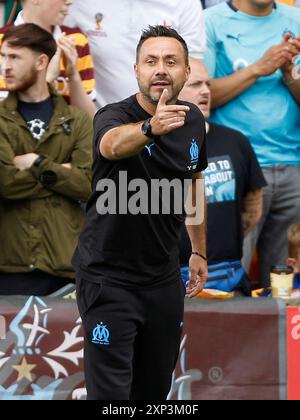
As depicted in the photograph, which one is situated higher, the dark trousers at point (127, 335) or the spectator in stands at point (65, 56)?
the spectator in stands at point (65, 56)

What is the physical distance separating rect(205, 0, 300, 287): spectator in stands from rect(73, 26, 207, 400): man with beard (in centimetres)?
262

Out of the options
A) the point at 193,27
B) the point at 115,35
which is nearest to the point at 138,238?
the point at 115,35

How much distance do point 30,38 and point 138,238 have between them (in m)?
2.37

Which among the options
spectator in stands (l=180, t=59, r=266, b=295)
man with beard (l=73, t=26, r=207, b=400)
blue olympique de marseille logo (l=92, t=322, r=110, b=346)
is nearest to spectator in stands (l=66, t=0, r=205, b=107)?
spectator in stands (l=180, t=59, r=266, b=295)

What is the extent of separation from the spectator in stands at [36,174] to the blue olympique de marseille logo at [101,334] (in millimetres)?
1710

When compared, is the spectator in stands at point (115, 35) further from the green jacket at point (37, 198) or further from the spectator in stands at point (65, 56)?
the green jacket at point (37, 198)

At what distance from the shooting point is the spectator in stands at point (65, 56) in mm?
6859

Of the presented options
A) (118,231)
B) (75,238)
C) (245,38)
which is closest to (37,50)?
(75,238)

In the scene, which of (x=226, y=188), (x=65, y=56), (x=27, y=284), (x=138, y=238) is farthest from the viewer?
(x=226, y=188)

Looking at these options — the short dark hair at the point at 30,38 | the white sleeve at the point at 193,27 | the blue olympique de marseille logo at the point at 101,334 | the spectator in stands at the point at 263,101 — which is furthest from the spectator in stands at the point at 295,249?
the blue olympique de marseille logo at the point at 101,334

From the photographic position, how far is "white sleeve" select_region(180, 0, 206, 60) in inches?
289

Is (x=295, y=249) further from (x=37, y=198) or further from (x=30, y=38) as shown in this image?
(x=30, y=38)

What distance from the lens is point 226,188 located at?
23.2 ft

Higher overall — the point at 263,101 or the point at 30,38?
the point at 30,38
